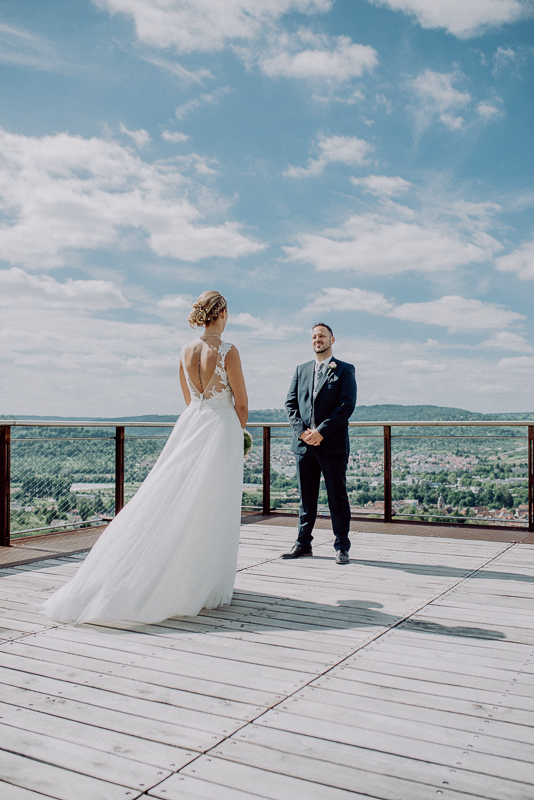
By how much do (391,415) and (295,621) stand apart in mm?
4316

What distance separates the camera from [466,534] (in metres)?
6.11

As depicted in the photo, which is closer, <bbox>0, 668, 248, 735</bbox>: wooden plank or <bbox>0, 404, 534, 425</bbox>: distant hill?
<bbox>0, 668, 248, 735</bbox>: wooden plank

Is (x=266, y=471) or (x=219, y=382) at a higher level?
(x=219, y=382)

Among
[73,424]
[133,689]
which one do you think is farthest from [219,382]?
[73,424]

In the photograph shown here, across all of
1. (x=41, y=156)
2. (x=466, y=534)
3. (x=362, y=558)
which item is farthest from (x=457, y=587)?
(x=41, y=156)

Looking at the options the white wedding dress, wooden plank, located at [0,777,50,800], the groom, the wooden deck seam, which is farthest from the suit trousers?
wooden plank, located at [0,777,50,800]

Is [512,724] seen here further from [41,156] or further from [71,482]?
[41,156]

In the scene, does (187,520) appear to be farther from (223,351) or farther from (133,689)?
(133,689)

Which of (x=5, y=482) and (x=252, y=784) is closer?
(x=252, y=784)

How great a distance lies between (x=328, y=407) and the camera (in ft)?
16.1

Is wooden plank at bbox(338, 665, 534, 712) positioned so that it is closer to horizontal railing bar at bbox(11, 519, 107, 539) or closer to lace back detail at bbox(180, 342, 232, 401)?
lace back detail at bbox(180, 342, 232, 401)

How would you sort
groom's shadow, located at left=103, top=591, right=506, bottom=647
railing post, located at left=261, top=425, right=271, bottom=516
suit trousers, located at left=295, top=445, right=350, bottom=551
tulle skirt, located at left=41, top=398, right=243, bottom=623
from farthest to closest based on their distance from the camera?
1. railing post, located at left=261, top=425, right=271, bottom=516
2. suit trousers, located at left=295, top=445, right=350, bottom=551
3. tulle skirt, located at left=41, top=398, right=243, bottom=623
4. groom's shadow, located at left=103, top=591, right=506, bottom=647

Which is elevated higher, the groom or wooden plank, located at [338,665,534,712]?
the groom

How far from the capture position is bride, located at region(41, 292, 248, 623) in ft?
10.2
